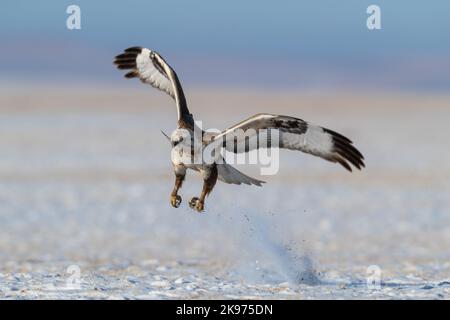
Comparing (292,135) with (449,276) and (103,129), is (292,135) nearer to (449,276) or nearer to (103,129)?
(449,276)

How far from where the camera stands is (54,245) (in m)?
18.0

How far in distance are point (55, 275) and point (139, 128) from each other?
32.6 m

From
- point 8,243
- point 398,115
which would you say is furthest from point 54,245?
point 398,115

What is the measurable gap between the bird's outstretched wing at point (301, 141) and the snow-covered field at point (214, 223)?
1.48m

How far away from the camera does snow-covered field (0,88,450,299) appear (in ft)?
37.5

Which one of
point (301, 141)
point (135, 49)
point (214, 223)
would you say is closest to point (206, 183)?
point (301, 141)

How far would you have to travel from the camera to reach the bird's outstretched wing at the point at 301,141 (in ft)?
36.0

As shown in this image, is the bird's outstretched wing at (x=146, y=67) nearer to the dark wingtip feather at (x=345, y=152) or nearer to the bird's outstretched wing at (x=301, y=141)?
the bird's outstretched wing at (x=301, y=141)

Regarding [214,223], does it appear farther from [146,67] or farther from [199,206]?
[199,206]

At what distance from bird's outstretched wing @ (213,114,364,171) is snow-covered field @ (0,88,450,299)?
148 centimetres

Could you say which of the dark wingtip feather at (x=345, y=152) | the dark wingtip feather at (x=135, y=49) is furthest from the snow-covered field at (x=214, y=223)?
the dark wingtip feather at (x=135, y=49)
